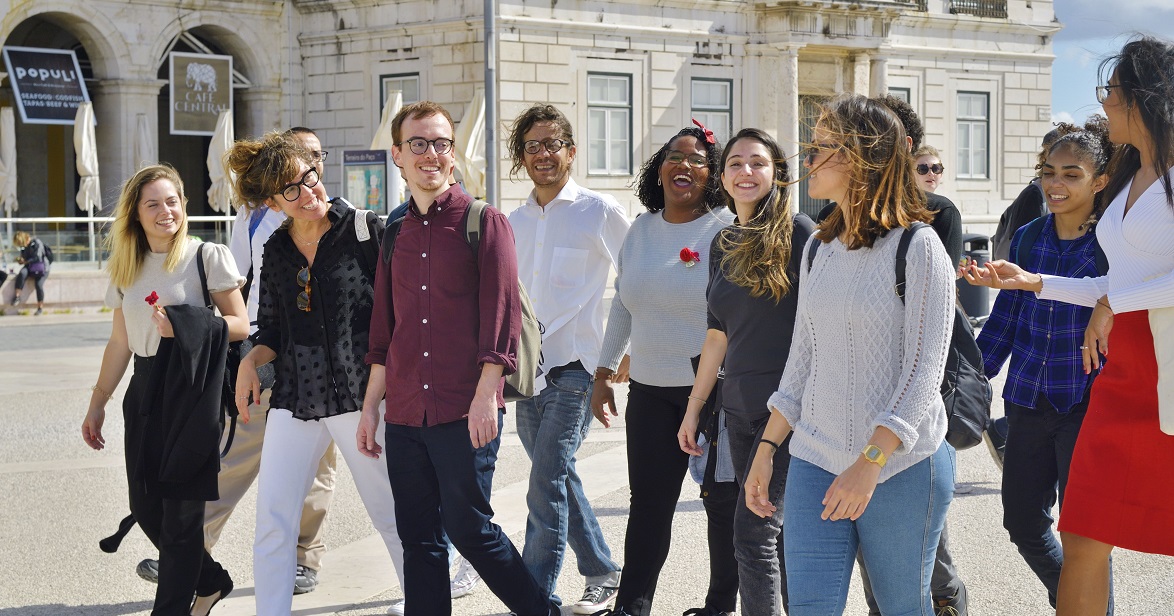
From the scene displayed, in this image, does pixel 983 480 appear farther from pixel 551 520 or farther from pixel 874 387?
pixel 874 387

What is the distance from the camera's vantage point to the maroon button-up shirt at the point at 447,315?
14.4 ft

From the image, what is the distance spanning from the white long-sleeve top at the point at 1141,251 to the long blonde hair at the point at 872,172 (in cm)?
63

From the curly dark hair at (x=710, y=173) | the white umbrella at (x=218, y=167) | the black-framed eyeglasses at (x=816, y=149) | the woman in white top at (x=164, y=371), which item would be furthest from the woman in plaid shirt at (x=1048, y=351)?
the white umbrella at (x=218, y=167)

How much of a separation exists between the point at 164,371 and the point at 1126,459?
3318mm

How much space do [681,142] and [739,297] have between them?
102 centimetres

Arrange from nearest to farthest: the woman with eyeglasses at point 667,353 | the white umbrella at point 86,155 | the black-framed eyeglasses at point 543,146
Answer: the woman with eyeglasses at point 667,353, the black-framed eyeglasses at point 543,146, the white umbrella at point 86,155

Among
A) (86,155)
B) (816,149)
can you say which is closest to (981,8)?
(86,155)

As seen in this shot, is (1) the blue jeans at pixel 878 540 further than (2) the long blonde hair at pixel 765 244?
No

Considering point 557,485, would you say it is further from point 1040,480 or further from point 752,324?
point 1040,480

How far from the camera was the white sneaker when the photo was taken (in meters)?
5.60

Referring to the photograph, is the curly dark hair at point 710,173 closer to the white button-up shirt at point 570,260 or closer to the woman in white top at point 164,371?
the white button-up shirt at point 570,260

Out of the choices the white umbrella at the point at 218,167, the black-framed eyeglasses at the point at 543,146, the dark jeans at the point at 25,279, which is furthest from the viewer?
the white umbrella at the point at 218,167

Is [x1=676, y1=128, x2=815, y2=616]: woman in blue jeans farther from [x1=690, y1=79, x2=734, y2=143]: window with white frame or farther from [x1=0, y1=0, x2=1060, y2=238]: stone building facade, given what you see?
[x1=690, y1=79, x2=734, y2=143]: window with white frame

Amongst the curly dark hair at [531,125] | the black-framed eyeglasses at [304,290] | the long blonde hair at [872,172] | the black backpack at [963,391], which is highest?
the curly dark hair at [531,125]
